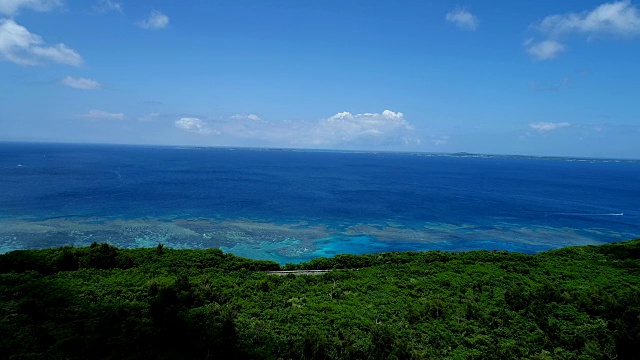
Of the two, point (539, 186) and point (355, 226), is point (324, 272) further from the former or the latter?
point (539, 186)

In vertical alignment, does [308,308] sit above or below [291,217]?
above

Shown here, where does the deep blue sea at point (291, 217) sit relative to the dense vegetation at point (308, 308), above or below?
below

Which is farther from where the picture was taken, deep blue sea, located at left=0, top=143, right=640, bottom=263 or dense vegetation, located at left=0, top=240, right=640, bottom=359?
deep blue sea, located at left=0, top=143, right=640, bottom=263

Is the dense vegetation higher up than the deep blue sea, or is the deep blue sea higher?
the dense vegetation

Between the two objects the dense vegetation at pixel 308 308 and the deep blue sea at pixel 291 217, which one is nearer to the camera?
the dense vegetation at pixel 308 308

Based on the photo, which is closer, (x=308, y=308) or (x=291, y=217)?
(x=308, y=308)

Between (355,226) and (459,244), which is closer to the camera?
(459,244)

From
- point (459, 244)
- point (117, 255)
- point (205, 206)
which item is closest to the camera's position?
point (117, 255)

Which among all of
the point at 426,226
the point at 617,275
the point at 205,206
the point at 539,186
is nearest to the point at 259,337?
the point at 617,275
